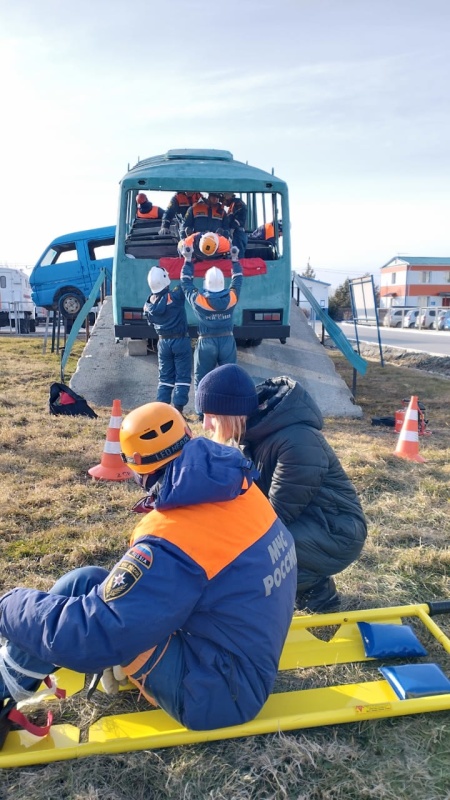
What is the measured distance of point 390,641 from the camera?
285 cm

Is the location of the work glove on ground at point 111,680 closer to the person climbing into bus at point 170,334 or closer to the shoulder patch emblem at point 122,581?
the shoulder patch emblem at point 122,581

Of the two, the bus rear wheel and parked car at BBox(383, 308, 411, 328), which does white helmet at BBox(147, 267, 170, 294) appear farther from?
parked car at BBox(383, 308, 411, 328)

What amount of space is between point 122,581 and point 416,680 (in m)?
1.44

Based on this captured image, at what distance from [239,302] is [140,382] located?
1.91 meters

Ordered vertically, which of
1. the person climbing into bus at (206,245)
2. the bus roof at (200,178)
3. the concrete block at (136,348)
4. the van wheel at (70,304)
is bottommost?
the concrete block at (136,348)

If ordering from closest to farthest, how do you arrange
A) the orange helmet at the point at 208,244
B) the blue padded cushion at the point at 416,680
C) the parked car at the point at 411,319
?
1. the blue padded cushion at the point at 416,680
2. the orange helmet at the point at 208,244
3. the parked car at the point at 411,319

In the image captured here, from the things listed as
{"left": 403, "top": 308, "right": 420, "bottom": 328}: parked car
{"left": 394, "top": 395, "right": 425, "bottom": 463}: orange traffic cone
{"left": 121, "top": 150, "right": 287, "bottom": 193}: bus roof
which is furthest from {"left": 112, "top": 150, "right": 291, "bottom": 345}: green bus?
{"left": 403, "top": 308, "right": 420, "bottom": 328}: parked car

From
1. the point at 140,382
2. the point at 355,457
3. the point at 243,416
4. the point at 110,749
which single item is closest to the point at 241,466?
the point at 243,416

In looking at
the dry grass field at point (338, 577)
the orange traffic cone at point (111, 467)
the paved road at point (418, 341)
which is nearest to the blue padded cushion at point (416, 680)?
the dry grass field at point (338, 577)

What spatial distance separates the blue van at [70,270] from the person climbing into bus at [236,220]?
21.5ft

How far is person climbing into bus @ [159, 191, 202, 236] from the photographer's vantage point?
9.63 meters

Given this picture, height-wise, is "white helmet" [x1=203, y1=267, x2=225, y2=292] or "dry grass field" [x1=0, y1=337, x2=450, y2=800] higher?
"white helmet" [x1=203, y1=267, x2=225, y2=292]

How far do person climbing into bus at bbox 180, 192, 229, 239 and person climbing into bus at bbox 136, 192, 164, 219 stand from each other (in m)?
1.24

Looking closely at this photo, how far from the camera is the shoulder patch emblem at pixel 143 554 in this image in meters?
1.78
